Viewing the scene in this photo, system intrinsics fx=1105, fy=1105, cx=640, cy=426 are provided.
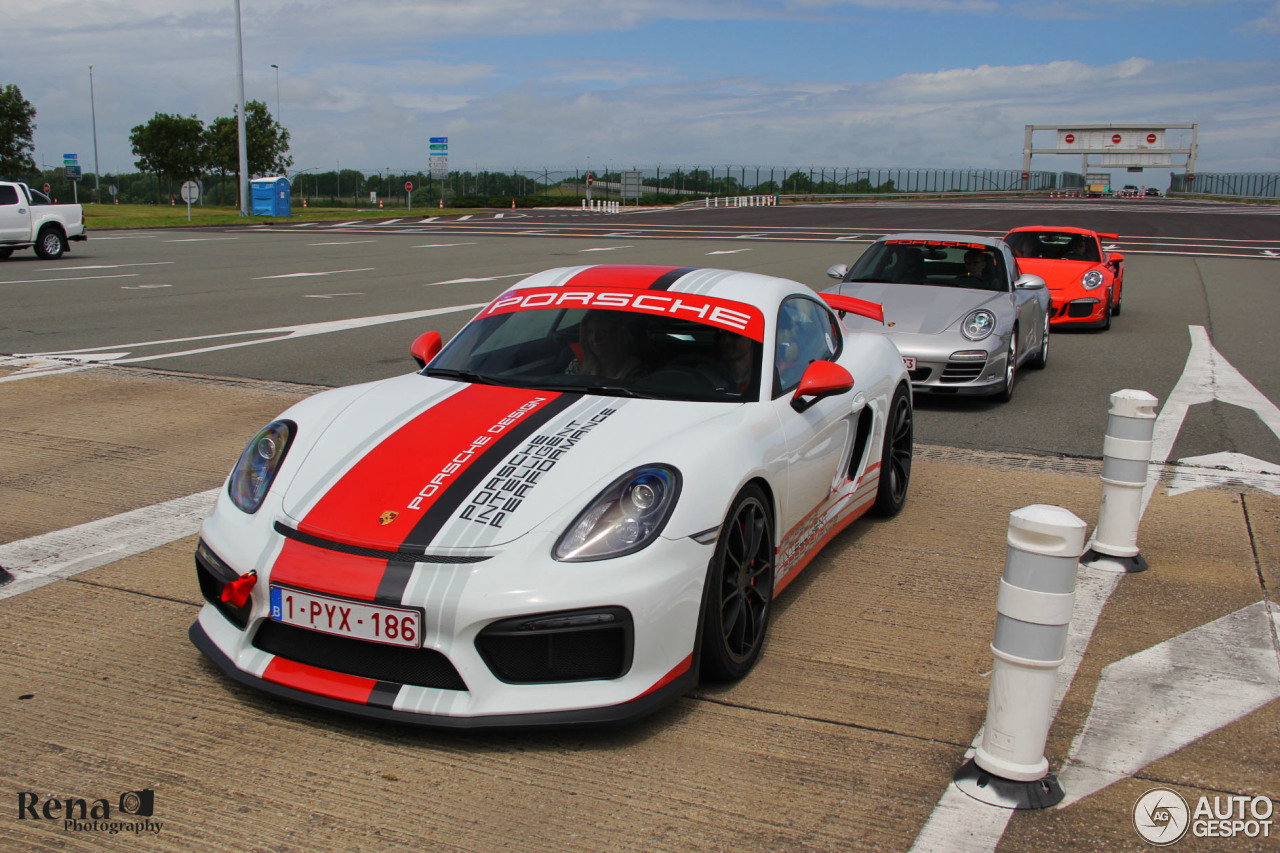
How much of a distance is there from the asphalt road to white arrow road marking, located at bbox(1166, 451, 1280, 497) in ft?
0.48

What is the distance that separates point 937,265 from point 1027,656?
7.63m

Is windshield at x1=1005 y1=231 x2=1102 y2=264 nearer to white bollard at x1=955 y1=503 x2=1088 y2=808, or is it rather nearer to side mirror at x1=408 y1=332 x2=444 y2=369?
side mirror at x1=408 y1=332 x2=444 y2=369

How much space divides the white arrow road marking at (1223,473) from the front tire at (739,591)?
11.6 ft

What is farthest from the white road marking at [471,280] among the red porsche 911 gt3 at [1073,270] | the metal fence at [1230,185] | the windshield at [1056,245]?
the metal fence at [1230,185]

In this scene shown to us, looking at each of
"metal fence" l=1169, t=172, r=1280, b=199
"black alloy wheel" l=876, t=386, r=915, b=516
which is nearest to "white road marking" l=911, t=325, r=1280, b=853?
"black alloy wheel" l=876, t=386, r=915, b=516

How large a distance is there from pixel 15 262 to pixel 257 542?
73.3 feet

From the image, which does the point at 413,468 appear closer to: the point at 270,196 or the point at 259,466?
the point at 259,466

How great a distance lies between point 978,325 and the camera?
29.3ft

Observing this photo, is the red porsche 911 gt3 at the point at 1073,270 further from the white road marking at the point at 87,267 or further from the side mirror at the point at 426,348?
the white road marking at the point at 87,267

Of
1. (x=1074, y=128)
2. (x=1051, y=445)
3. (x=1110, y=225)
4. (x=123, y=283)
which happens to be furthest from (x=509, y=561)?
(x=1074, y=128)

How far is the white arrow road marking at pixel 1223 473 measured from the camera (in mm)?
6484

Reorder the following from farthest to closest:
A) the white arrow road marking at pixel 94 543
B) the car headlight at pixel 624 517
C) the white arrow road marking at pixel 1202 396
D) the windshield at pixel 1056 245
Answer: the windshield at pixel 1056 245 < the white arrow road marking at pixel 1202 396 < the white arrow road marking at pixel 94 543 < the car headlight at pixel 624 517

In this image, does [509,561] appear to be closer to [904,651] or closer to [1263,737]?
[904,651]

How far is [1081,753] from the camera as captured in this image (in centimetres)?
330
